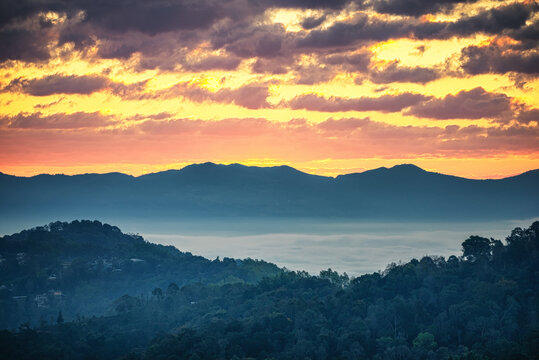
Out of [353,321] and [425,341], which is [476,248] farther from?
[425,341]

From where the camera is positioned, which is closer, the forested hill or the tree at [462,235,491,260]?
the tree at [462,235,491,260]

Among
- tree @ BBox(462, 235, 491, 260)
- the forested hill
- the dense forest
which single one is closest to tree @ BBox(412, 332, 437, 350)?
the dense forest

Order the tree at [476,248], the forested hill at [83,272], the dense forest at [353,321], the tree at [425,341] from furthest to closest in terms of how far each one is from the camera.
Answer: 1. the forested hill at [83,272]
2. the tree at [476,248]
3. the dense forest at [353,321]
4. the tree at [425,341]

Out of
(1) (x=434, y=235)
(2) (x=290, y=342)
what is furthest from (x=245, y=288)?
(1) (x=434, y=235)

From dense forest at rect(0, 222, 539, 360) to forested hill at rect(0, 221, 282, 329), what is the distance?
1729cm

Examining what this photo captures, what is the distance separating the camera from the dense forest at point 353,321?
132 ft

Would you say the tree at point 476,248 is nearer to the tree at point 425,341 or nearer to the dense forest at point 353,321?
the dense forest at point 353,321

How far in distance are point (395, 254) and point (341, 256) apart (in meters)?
11.1

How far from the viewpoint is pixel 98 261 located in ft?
291

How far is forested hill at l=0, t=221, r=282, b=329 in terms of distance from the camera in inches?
2931

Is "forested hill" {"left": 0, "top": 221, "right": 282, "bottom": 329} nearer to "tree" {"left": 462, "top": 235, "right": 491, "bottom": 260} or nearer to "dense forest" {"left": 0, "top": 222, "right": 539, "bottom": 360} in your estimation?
"dense forest" {"left": 0, "top": 222, "right": 539, "bottom": 360}

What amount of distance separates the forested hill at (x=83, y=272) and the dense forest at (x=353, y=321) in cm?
1729

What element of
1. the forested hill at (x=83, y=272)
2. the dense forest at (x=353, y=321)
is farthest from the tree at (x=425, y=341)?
the forested hill at (x=83, y=272)

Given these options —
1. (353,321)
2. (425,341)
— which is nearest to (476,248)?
(353,321)
